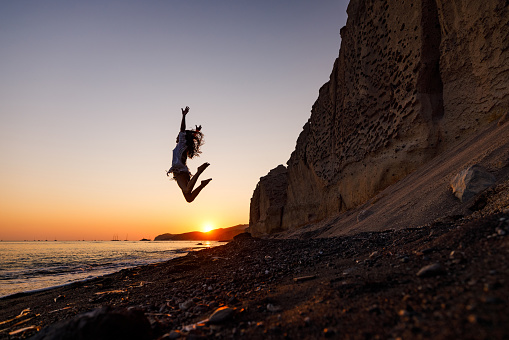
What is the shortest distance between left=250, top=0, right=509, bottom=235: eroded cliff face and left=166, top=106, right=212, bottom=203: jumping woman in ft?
27.4

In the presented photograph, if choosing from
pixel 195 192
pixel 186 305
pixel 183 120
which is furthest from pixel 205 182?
pixel 186 305

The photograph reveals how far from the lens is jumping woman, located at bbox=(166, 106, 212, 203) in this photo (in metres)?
6.88

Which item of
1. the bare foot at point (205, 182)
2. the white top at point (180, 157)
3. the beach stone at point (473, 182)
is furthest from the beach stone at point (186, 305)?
the beach stone at point (473, 182)

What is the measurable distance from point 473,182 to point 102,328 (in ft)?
21.3

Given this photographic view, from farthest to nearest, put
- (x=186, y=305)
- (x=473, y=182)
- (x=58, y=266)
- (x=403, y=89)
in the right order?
(x=58, y=266)
(x=403, y=89)
(x=473, y=182)
(x=186, y=305)

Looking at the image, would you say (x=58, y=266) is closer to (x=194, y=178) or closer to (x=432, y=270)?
(x=194, y=178)

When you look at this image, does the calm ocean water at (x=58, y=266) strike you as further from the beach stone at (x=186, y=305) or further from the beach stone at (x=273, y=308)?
the beach stone at (x=273, y=308)

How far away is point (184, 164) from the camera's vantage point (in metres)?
7.30

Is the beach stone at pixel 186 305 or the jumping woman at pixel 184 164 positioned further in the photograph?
the jumping woman at pixel 184 164

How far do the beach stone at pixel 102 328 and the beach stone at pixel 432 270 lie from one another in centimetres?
230

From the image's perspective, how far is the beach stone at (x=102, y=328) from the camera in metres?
2.06

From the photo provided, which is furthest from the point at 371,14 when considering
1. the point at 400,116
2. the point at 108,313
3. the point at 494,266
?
the point at 108,313

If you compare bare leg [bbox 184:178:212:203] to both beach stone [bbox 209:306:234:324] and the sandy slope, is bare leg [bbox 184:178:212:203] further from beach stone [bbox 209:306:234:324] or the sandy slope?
beach stone [bbox 209:306:234:324]

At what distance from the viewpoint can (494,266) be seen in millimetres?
1920
